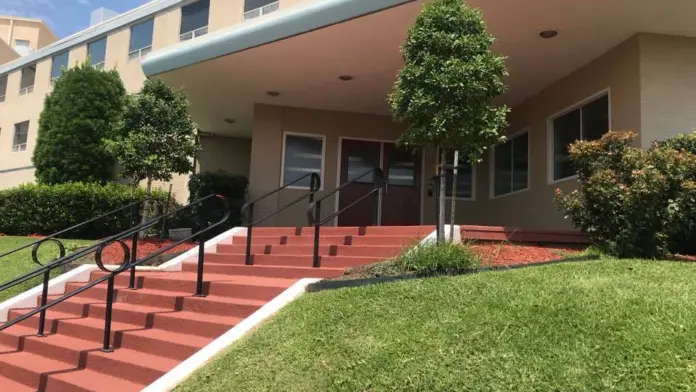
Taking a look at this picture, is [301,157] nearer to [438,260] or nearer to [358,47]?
[358,47]

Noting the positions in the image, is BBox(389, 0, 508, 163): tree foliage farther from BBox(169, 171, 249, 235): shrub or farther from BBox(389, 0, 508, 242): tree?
BBox(169, 171, 249, 235): shrub

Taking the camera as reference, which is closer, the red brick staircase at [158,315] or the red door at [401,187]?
the red brick staircase at [158,315]

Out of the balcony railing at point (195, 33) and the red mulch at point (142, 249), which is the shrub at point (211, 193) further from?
the balcony railing at point (195, 33)

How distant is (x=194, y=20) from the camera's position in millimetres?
17859

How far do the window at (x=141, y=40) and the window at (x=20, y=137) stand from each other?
7.82 metres

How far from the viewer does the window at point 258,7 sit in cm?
1441

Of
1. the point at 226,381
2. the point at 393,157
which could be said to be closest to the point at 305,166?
the point at 393,157

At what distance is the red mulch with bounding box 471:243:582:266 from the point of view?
6.62m

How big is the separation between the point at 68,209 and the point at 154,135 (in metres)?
4.63

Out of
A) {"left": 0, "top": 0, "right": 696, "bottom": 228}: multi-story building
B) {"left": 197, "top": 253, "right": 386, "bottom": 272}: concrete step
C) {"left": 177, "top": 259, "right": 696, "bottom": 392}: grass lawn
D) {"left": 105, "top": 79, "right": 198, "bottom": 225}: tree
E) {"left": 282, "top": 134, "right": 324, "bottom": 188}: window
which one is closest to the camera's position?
{"left": 177, "top": 259, "right": 696, "bottom": 392}: grass lawn

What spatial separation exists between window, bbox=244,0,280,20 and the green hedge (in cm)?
553

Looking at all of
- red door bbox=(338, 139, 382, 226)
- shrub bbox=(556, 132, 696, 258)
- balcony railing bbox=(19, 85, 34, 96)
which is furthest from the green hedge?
balcony railing bbox=(19, 85, 34, 96)

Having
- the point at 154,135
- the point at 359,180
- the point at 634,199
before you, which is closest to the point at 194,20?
the point at 154,135

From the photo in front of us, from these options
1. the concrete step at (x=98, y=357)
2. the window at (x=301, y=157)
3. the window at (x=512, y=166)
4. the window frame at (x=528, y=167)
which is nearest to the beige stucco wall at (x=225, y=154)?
the window at (x=301, y=157)
